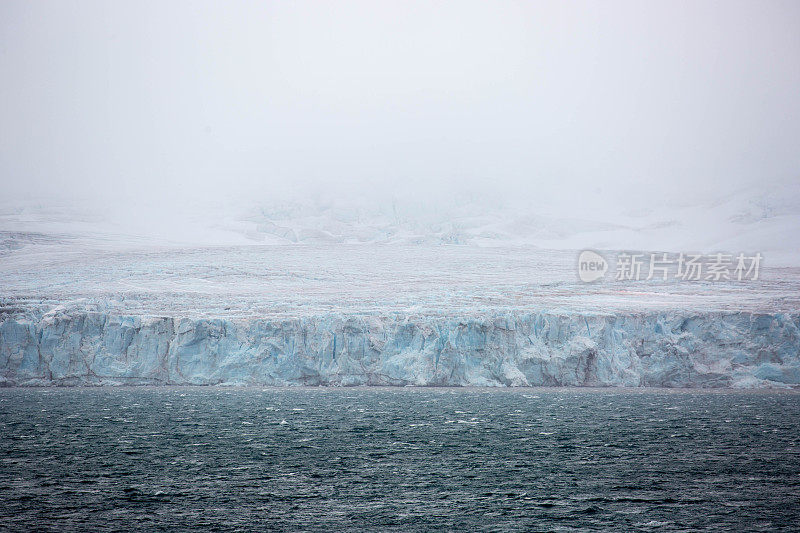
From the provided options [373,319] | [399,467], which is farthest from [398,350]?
[399,467]

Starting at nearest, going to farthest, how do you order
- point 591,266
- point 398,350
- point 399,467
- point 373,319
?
point 399,467
point 398,350
point 373,319
point 591,266

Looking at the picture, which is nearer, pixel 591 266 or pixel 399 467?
pixel 399 467

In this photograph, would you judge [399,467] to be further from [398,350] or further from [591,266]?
[591,266]

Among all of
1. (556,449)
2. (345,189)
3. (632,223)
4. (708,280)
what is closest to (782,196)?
(632,223)

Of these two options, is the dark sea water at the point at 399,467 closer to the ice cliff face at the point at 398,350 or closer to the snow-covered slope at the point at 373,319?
the ice cliff face at the point at 398,350

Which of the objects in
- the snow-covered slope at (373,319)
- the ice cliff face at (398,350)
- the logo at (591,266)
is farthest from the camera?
the logo at (591,266)

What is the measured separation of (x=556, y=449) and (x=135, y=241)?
214 feet

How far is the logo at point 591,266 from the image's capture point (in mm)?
56981

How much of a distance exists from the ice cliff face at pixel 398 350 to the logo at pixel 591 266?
16.6m

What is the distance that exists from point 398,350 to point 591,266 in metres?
26.6

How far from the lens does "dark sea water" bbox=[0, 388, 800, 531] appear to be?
13711 mm

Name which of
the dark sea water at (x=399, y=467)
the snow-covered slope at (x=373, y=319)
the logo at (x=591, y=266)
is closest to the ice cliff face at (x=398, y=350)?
the snow-covered slope at (x=373, y=319)

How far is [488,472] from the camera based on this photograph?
1795 cm

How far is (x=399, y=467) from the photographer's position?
18.4 meters
